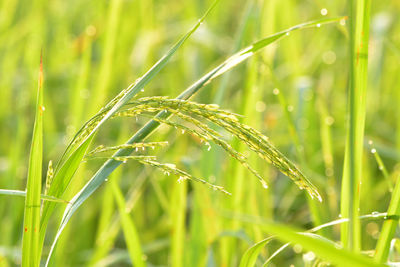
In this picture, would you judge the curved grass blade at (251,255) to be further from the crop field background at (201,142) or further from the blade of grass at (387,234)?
the blade of grass at (387,234)

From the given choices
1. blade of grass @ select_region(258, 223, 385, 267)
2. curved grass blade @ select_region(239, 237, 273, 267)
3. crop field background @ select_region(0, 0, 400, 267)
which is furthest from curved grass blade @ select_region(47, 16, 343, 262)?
blade of grass @ select_region(258, 223, 385, 267)

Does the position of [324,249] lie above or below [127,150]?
below

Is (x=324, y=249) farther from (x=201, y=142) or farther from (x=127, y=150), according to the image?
(x=127, y=150)

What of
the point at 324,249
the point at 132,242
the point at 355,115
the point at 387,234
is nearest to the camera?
the point at 324,249

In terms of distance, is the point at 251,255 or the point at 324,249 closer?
the point at 324,249

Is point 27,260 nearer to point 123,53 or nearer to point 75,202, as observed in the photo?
point 75,202

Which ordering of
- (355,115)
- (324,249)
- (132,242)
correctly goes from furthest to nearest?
(132,242) < (355,115) < (324,249)

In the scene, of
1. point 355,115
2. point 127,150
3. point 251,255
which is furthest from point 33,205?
point 355,115

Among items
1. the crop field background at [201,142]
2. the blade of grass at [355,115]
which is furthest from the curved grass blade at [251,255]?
the blade of grass at [355,115]
